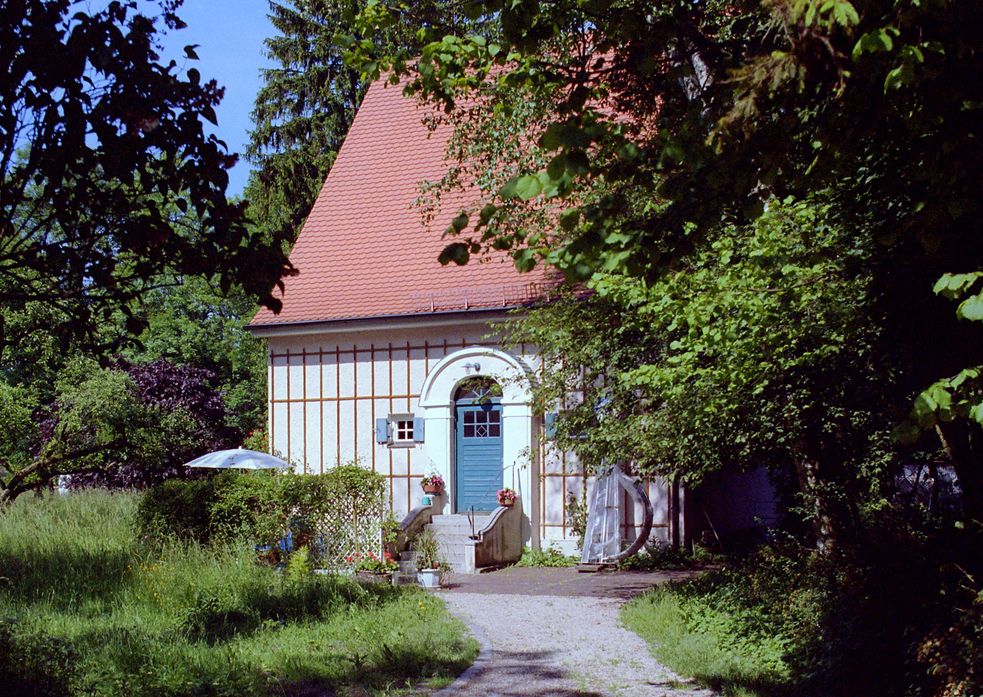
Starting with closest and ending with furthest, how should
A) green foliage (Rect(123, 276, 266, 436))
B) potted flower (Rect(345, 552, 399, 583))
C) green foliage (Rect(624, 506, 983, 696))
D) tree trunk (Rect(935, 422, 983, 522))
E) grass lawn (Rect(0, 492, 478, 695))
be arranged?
green foliage (Rect(624, 506, 983, 696)) < tree trunk (Rect(935, 422, 983, 522)) < grass lawn (Rect(0, 492, 478, 695)) < potted flower (Rect(345, 552, 399, 583)) < green foliage (Rect(123, 276, 266, 436))

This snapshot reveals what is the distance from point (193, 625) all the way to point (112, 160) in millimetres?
5086

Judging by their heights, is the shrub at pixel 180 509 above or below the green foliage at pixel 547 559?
above

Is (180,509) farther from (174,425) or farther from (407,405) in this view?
(174,425)

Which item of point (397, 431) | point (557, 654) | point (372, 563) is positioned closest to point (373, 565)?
point (372, 563)

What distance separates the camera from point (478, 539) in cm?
1630

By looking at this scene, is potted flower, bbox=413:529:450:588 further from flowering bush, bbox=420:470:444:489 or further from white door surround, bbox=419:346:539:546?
white door surround, bbox=419:346:539:546

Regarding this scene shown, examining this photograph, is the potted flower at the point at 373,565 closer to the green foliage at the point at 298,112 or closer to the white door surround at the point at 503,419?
the white door surround at the point at 503,419

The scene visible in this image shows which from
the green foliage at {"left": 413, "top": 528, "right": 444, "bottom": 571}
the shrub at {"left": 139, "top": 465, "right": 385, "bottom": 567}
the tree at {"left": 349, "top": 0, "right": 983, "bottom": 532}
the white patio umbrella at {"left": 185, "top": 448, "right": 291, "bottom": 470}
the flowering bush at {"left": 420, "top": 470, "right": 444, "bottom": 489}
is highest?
the tree at {"left": 349, "top": 0, "right": 983, "bottom": 532}

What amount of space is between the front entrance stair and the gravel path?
3574 mm

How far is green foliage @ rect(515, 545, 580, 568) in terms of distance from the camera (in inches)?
659

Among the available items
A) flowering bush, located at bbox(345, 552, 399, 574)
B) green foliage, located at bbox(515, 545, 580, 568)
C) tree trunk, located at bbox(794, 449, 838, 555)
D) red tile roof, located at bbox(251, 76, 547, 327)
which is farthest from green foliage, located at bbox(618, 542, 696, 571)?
tree trunk, located at bbox(794, 449, 838, 555)

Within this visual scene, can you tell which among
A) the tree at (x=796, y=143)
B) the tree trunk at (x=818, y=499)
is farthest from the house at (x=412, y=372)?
the tree at (x=796, y=143)

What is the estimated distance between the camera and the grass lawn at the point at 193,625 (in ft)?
22.9

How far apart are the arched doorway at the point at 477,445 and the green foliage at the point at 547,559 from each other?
1.21 metres
